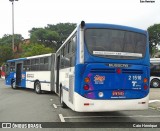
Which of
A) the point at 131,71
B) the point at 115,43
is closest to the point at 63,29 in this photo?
the point at 115,43

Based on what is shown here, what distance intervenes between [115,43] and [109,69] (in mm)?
895

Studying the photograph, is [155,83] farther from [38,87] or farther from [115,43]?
[115,43]

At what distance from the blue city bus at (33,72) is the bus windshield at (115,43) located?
10.7 metres

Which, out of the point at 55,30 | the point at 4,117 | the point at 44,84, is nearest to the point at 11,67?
the point at 44,84

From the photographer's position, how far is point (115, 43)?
32.9ft

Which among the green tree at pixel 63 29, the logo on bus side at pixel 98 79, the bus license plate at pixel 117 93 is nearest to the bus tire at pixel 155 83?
the bus license plate at pixel 117 93

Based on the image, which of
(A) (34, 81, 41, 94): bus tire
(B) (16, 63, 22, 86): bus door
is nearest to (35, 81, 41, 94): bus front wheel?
(A) (34, 81, 41, 94): bus tire

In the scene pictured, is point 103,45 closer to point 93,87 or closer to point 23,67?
point 93,87

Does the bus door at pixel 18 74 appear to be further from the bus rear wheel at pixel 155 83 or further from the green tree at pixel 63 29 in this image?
the green tree at pixel 63 29

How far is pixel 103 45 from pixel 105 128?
2616 millimetres

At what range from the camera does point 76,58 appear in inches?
395

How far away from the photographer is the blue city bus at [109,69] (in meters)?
9.57

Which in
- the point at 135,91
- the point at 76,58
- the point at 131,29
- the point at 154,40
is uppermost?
the point at 154,40

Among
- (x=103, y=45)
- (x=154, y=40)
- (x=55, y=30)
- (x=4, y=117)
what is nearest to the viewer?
(x=103, y=45)
